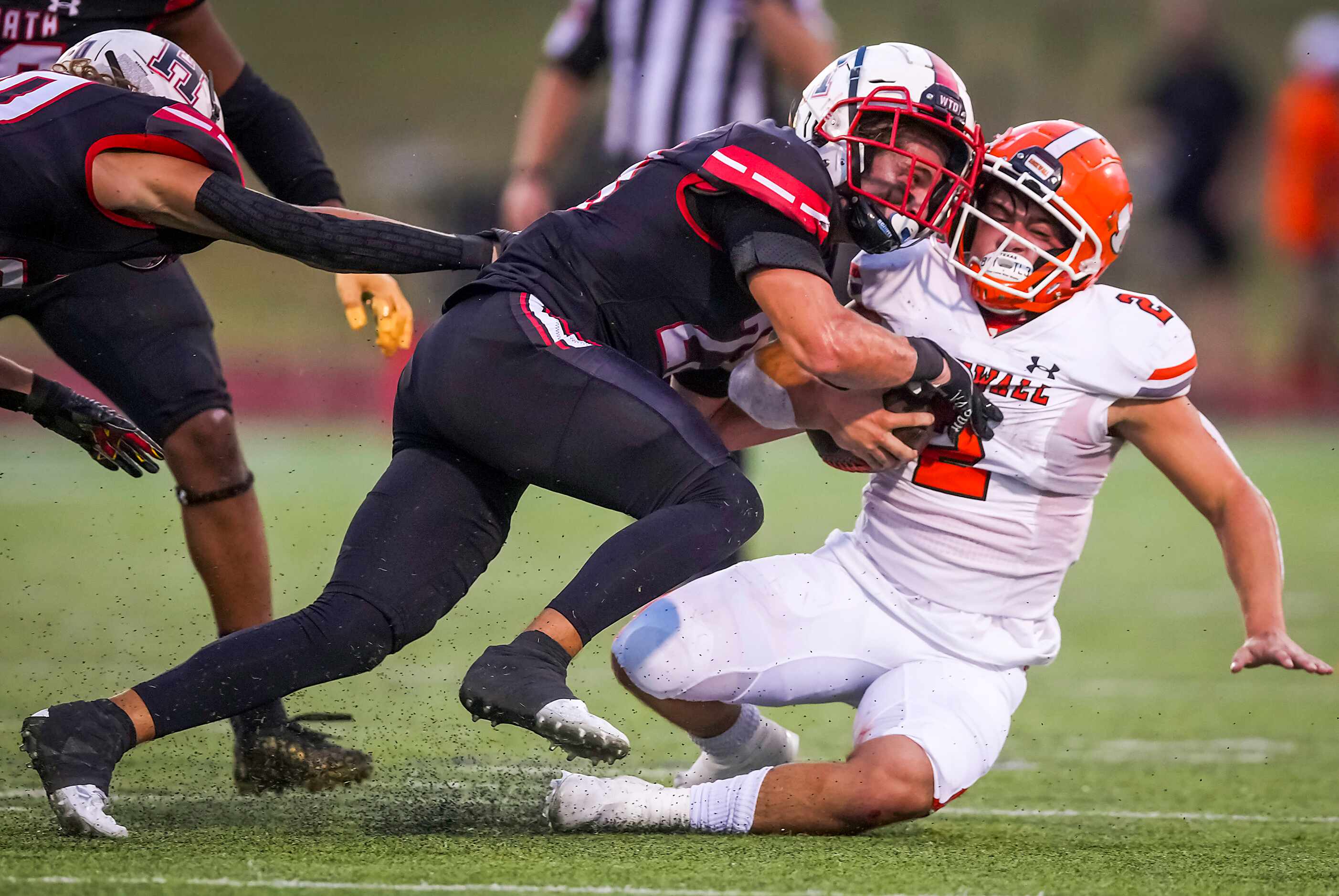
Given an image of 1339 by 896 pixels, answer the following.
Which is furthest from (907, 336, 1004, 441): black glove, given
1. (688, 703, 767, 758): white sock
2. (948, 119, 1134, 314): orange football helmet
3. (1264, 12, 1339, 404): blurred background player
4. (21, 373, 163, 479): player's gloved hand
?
(1264, 12, 1339, 404): blurred background player

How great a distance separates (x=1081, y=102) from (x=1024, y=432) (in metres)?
14.8

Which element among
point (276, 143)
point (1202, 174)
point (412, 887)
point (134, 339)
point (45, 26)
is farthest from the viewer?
point (1202, 174)

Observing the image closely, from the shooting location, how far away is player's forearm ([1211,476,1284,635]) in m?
2.93

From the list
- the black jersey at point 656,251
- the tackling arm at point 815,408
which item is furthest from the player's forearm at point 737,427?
the black jersey at point 656,251

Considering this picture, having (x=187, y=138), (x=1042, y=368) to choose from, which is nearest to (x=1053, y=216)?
(x=1042, y=368)

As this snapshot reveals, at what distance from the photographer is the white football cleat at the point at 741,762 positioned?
3340mm

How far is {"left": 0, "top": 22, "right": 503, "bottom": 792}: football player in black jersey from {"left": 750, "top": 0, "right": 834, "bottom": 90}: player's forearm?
6.47ft

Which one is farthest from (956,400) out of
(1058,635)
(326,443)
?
(326,443)

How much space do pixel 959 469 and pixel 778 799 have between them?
28.7 inches

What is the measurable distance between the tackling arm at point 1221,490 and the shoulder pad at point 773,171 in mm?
700

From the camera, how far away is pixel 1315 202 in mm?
13445

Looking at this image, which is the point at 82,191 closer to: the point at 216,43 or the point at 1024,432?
the point at 216,43

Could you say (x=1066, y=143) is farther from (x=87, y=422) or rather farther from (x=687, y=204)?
(x=87, y=422)

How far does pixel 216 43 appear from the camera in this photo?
3.77m
